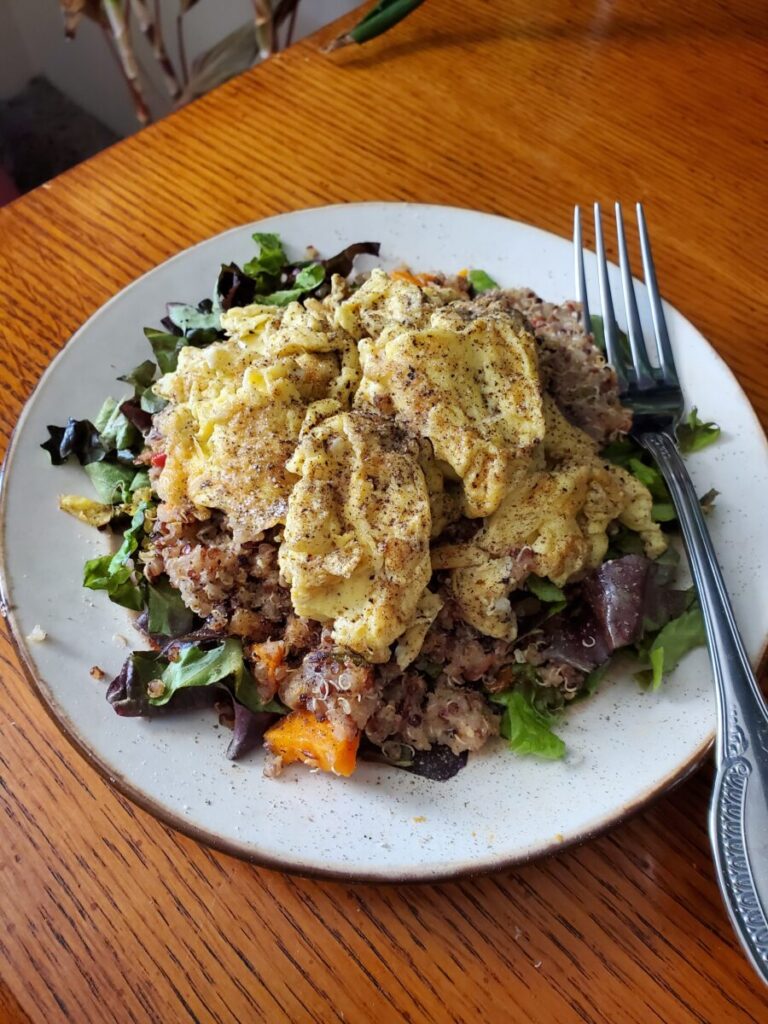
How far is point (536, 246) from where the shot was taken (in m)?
2.79

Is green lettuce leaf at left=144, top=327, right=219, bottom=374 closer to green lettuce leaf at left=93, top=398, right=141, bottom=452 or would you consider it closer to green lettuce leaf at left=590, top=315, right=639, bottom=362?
green lettuce leaf at left=93, top=398, right=141, bottom=452

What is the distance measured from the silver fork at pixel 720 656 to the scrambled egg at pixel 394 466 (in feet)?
0.51

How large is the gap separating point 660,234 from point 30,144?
4.35 meters

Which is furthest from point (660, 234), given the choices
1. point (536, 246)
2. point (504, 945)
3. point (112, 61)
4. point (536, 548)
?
point (112, 61)

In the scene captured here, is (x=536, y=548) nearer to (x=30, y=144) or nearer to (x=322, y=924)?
(x=322, y=924)

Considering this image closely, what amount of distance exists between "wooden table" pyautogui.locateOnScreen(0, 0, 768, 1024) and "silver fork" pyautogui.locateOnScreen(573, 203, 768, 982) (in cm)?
30

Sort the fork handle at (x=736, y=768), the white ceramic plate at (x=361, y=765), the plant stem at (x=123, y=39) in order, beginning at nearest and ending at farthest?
the fork handle at (x=736, y=768) < the white ceramic plate at (x=361, y=765) < the plant stem at (x=123, y=39)

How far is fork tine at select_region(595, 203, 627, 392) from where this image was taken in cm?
248

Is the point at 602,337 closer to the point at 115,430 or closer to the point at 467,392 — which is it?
the point at 467,392

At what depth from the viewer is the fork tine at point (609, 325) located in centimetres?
248

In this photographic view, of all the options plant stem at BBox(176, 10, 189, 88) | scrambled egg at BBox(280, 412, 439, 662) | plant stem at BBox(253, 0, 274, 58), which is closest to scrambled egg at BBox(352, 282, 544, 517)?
scrambled egg at BBox(280, 412, 439, 662)

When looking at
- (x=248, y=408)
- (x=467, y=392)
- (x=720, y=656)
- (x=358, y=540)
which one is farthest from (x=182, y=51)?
(x=720, y=656)

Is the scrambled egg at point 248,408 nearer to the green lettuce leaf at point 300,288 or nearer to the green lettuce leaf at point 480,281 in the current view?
the green lettuce leaf at point 300,288

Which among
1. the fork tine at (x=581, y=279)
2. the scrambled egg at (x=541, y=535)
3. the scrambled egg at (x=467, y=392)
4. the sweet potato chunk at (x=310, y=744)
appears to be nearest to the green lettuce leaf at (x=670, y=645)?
the scrambled egg at (x=541, y=535)
